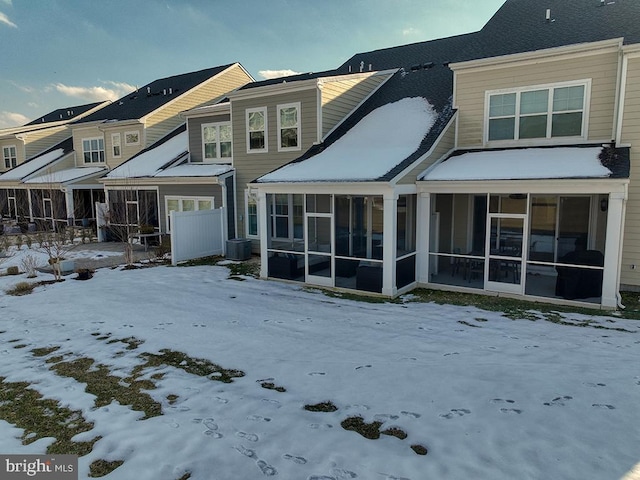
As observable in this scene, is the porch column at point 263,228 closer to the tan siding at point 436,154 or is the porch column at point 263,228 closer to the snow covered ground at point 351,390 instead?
the snow covered ground at point 351,390

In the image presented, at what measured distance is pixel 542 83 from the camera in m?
11.5

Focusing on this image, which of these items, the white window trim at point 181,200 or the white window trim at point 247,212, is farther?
the white window trim at point 181,200

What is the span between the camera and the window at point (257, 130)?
1529 centimetres

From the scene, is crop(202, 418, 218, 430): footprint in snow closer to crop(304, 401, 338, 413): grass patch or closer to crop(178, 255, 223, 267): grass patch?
crop(304, 401, 338, 413): grass patch

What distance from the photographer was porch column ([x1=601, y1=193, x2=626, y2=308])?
8.92 m

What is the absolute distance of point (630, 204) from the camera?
10.3 meters

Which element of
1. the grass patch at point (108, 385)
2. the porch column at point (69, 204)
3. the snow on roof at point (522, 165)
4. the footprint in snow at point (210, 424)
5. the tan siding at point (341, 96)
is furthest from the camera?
the porch column at point (69, 204)

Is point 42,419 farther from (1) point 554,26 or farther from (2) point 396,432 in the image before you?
(1) point 554,26

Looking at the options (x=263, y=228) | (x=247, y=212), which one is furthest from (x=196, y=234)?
(x=263, y=228)

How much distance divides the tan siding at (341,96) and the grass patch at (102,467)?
11.8 metres

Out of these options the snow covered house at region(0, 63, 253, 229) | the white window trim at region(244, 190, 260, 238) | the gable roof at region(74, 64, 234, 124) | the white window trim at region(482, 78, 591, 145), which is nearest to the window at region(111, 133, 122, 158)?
the snow covered house at region(0, 63, 253, 229)

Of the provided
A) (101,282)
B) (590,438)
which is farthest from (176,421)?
(101,282)

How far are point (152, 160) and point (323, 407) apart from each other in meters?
18.2

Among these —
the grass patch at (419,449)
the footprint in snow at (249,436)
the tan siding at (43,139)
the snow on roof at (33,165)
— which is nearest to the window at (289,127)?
the footprint in snow at (249,436)
